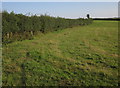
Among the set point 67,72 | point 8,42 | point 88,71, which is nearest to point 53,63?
point 67,72

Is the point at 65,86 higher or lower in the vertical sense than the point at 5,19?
lower

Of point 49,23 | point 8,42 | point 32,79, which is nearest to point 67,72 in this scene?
point 32,79

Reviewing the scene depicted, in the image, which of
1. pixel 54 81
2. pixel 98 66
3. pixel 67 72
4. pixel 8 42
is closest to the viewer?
pixel 54 81

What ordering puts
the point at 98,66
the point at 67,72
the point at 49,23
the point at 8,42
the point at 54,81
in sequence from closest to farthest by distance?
the point at 54,81 → the point at 67,72 → the point at 98,66 → the point at 8,42 → the point at 49,23

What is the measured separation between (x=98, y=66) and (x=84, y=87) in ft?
5.42

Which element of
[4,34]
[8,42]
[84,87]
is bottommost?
[84,87]

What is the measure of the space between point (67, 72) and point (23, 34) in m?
8.04

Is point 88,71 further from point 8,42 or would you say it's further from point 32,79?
point 8,42

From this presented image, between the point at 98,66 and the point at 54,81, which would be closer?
the point at 54,81

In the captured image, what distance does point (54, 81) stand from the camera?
11.4 feet

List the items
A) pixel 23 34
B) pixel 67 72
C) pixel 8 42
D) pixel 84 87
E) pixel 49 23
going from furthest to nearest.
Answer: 1. pixel 49 23
2. pixel 23 34
3. pixel 8 42
4. pixel 67 72
5. pixel 84 87

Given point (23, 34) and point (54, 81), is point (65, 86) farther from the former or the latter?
point (23, 34)

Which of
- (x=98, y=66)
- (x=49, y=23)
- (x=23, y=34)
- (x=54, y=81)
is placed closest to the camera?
(x=54, y=81)

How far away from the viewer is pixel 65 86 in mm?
3238
